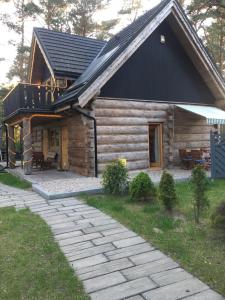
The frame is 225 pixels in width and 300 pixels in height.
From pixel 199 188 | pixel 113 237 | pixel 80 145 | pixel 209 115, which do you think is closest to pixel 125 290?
pixel 113 237

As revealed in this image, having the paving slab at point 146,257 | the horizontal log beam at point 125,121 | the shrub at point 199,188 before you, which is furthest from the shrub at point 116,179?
the horizontal log beam at point 125,121

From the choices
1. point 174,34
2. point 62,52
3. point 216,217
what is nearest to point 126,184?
point 216,217

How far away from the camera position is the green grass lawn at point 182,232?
377 cm

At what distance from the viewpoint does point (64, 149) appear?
14.6m

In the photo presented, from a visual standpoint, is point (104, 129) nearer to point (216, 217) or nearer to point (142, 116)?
point (142, 116)

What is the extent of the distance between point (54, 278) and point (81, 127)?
28.8ft

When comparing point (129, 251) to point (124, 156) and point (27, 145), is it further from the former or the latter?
point (27, 145)

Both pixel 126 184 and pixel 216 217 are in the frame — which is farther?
pixel 126 184

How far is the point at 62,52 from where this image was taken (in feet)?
50.2

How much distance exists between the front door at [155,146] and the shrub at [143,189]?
Result: 6.57 m

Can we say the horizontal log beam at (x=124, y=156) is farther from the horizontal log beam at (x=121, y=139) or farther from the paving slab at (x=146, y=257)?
the paving slab at (x=146, y=257)

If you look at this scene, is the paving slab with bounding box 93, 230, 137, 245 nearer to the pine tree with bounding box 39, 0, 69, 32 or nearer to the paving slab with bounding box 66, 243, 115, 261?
the paving slab with bounding box 66, 243, 115, 261

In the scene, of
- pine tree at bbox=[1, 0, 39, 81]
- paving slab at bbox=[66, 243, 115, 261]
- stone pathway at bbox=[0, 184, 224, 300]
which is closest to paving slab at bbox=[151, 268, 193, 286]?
stone pathway at bbox=[0, 184, 224, 300]

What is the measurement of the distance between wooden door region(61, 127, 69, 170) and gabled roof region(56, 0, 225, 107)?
1.91 metres
